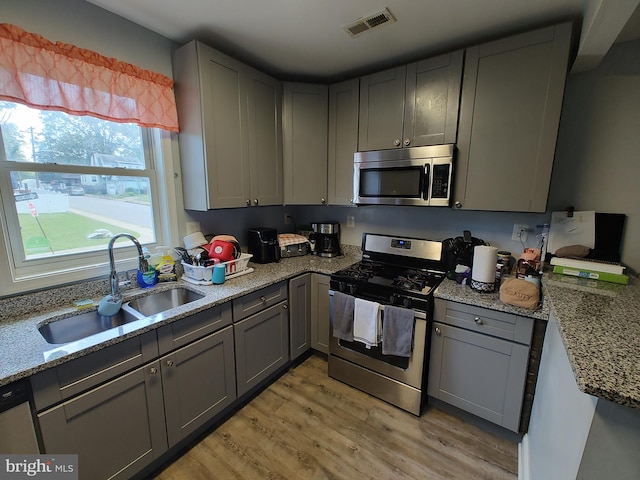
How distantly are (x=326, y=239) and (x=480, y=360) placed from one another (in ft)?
5.01

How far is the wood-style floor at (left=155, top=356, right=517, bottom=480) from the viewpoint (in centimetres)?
151

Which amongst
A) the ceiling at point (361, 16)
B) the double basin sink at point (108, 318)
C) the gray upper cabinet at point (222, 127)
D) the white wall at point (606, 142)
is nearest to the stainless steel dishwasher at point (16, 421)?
the double basin sink at point (108, 318)

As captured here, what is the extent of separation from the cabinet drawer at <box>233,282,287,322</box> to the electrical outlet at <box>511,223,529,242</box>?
172 cm

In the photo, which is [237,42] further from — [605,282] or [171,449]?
[605,282]

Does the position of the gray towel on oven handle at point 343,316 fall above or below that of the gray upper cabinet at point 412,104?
below

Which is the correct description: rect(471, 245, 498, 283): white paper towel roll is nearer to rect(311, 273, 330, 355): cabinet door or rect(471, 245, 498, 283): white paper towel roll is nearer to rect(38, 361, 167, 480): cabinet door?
rect(311, 273, 330, 355): cabinet door

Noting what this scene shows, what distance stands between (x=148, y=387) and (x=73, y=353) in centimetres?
42

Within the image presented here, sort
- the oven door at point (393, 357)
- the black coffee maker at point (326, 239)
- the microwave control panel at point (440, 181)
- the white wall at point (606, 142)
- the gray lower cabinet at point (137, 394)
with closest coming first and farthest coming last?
the gray lower cabinet at point (137, 394) → the white wall at point (606, 142) → the oven door at point (393, 357) → the microwave control panel at point (440, 181) → the black coffee maker at point (326, 239)

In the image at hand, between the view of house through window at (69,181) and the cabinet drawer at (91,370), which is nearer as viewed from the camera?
the cabinet drawer at (91,370)

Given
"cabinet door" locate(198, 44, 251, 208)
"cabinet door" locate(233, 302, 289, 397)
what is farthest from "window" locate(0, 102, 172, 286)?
"cabinet door" locate(233, 302, 289, 397)

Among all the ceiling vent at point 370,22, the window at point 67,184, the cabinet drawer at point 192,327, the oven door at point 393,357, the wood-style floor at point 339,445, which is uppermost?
the ceiling vent at point 370,22

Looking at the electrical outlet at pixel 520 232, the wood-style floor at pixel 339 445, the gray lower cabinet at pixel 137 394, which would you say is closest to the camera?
the gray lower cabinet at pixel 137 394

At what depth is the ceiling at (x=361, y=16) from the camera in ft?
4.78

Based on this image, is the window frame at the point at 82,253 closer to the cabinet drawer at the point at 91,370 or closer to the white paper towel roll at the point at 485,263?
the cabinet drawer at the point at 91,370
